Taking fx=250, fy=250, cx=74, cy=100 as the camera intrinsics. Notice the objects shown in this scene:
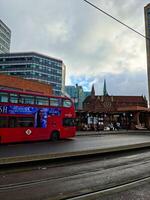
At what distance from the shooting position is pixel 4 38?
11156cm

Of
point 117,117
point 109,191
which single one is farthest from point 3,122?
point 117,117

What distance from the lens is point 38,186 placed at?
7.00 m

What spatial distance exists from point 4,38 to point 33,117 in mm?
99428

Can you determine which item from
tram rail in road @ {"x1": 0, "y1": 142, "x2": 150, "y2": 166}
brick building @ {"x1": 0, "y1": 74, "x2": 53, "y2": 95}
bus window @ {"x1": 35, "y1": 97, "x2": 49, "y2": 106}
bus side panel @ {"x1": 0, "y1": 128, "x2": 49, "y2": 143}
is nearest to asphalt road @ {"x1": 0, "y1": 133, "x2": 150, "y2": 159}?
bus side panel @ {"x1": 0, "y1": 128, "x2": 49, "y2": 143}

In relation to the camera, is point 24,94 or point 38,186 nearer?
point 38,186

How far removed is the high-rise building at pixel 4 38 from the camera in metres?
109

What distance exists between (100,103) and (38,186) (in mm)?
113400

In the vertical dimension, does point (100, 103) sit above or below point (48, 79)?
below

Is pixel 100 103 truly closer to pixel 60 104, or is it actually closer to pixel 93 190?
pixel 60 104

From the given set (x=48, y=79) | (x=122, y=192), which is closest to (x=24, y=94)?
(x=122, y=192)

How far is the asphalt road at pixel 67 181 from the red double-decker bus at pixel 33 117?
933 centimetres

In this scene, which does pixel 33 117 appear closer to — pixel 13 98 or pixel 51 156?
pixel 13 98

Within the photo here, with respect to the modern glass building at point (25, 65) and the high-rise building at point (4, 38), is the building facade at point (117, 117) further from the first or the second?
the high-rise building at point (4, 38)

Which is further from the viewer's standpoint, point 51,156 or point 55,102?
point 55,102
